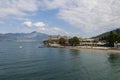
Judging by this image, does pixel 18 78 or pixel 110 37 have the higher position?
pixel 110 37

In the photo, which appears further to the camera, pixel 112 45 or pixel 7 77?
pixel 112 45

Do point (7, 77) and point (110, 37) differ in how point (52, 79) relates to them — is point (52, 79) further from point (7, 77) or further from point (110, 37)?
point (110, 37)

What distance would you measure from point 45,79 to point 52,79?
1943 millimetres

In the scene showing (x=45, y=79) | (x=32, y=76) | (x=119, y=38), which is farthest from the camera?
(x=119, y=38)

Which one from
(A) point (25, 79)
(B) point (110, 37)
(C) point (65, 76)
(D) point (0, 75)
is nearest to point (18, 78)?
(A) point (25, 79)

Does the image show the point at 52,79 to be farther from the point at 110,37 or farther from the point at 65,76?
the point at 110,37

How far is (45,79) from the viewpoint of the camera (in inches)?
2146

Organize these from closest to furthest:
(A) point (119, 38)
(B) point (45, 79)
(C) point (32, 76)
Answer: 1. (B) point (45, 79)
2. (C) point (32, 76)
3. (A) point (119, 38)

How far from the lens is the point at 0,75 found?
5962 cm

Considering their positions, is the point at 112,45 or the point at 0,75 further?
the point at 112,45

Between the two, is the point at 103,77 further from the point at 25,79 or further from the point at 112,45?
the point at 112,45

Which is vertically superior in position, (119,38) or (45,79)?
(119,38)

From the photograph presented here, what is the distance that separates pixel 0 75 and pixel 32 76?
388 inches

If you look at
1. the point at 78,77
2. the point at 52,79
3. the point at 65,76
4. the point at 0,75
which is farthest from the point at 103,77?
the point at 0,75
